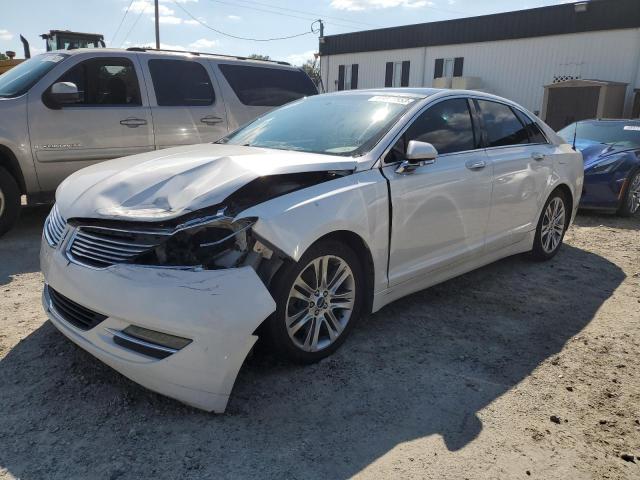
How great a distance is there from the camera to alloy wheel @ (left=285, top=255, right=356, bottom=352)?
3047 mm

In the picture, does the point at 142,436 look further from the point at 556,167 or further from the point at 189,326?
the point at 556,167

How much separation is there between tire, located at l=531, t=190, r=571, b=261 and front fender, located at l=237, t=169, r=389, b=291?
97.5 inches

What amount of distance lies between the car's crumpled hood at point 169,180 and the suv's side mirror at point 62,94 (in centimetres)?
245

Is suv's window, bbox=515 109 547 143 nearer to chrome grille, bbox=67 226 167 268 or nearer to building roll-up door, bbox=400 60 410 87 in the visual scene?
chrome grille, bbox=67 226 167 268

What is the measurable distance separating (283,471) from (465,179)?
8.44 ft

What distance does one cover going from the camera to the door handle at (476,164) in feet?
13.5

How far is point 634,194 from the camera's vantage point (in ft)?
26.0

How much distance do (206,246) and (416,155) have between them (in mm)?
1506

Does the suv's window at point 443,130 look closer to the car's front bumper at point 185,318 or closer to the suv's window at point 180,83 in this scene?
the car's front bumper at point 185,318

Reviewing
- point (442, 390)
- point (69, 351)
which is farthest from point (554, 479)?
point (69, 351)

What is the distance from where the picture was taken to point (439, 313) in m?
4.13

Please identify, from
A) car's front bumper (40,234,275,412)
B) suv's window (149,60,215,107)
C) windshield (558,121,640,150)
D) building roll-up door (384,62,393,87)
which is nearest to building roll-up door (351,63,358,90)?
building roll-up door (384,62,393,87)

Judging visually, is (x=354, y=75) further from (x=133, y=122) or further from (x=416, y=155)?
(x=416, y=155)

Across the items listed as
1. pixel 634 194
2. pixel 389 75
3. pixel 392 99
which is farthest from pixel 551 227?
pixel 389 75
